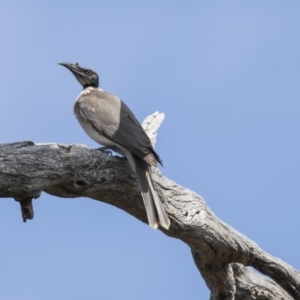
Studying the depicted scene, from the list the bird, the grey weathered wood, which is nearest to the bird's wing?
the bird

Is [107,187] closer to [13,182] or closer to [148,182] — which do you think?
[148,182]

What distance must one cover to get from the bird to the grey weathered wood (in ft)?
0.46

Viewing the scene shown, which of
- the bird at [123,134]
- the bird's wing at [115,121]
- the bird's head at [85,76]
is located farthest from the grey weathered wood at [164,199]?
the bird's head at [85,76]

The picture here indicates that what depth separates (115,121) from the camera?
7.25m

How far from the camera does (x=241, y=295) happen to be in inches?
303

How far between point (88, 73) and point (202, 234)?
2.55 m

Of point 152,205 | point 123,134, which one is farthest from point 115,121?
point 152,205

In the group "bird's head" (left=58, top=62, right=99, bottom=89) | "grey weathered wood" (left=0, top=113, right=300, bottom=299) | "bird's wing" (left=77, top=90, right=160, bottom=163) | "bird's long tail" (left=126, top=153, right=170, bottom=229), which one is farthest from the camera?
"bird's head" (left=58, top=62, right=99, bottom=89)

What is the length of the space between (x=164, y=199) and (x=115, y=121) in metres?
0.84

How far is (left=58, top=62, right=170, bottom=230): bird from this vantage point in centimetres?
652

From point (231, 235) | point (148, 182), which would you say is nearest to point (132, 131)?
point (148, 182)

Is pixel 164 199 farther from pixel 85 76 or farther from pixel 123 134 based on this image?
pixel 85 76

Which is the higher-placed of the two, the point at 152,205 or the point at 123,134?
the point at 123,134

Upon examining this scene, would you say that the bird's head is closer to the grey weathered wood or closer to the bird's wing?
the bird's wing
